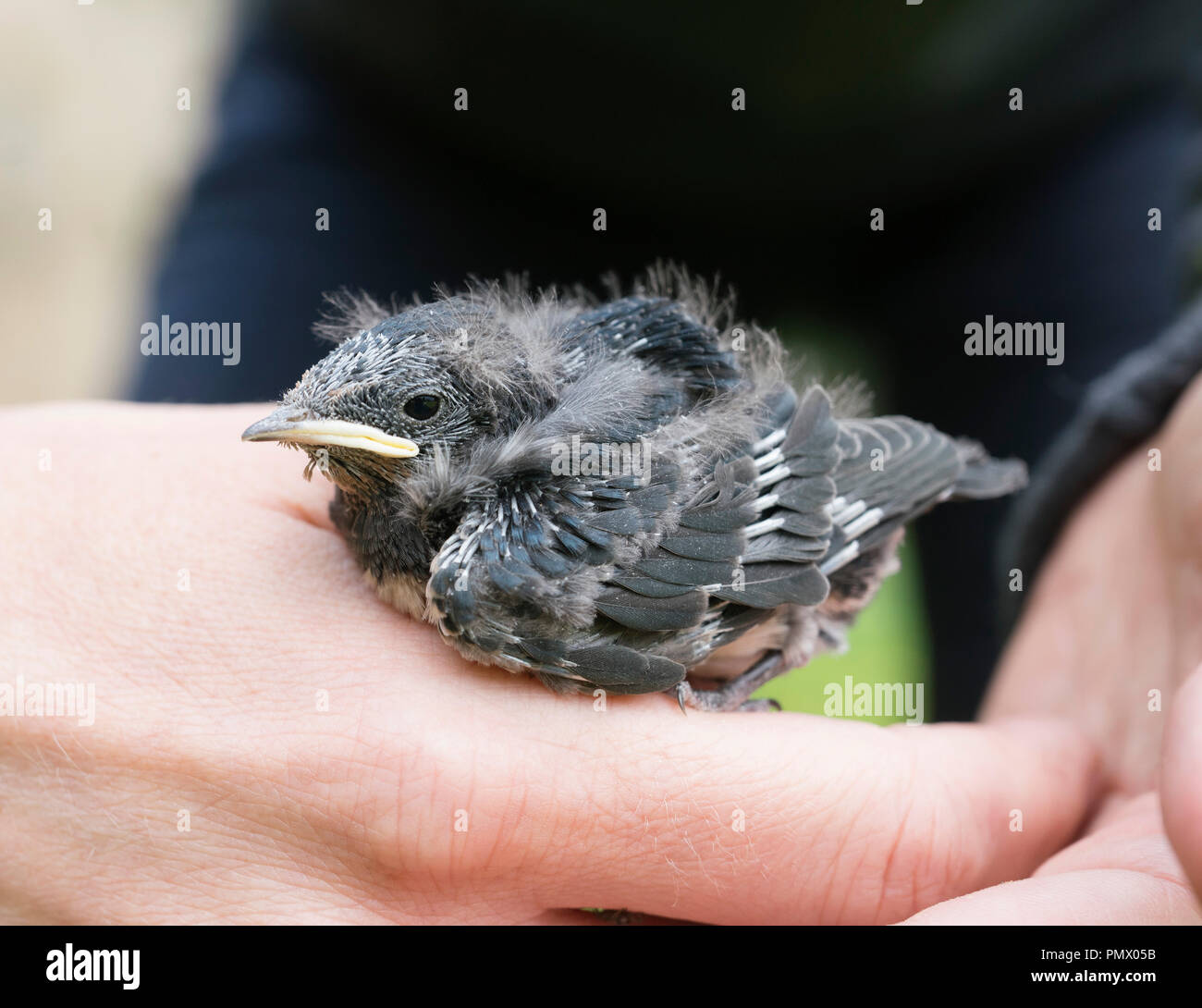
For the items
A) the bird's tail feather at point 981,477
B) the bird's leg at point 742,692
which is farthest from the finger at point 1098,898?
the bird's tail feather at point 981,477

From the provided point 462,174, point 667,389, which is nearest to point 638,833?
point 667,389

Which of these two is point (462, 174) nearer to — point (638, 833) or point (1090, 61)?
point (1090, 61)

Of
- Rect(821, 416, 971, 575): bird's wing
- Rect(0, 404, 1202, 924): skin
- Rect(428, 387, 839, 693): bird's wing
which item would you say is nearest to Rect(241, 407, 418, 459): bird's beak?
Rect(428, 387, 839, 693): bird's wing

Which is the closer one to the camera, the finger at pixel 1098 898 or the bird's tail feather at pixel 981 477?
the finger at pixel 1098 898

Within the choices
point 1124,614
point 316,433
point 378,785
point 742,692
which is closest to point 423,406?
point 316,433

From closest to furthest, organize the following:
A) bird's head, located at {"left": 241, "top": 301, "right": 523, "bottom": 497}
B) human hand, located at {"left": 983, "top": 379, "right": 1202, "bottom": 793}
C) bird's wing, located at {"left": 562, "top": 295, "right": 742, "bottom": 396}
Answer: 1. bird's head, located at {"left": 241, "top": 301, "right": 523, "bottom": 497}
2. bird's wing, located at {"left": 562, "top": 295, "right": 742, "bottom": 396}
3. human hand, located at {"left": 983, "top": 379, "right": 1202, "bottom": 793}

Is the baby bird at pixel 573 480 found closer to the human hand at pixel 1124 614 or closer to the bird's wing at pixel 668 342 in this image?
the bird's wing at pixel 668 342

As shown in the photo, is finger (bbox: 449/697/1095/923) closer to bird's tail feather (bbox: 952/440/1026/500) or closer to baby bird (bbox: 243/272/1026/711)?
baby bird (bbox: 243/272/1026/711)
